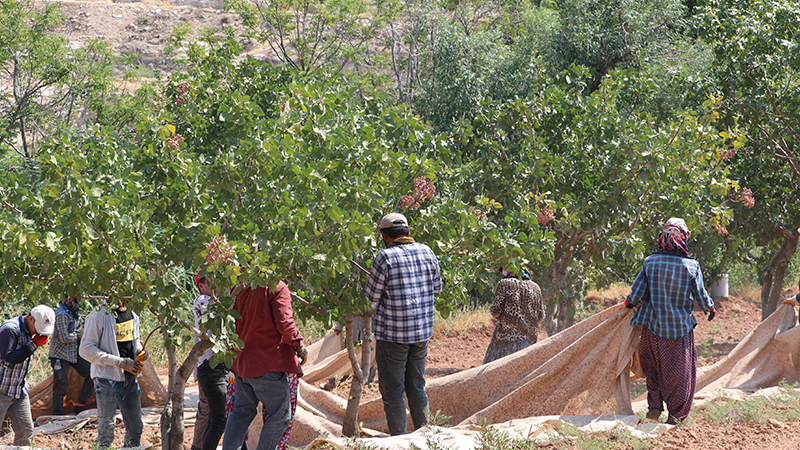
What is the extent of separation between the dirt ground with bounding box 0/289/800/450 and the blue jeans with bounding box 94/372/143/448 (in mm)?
550

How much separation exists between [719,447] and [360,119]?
305 centimetres

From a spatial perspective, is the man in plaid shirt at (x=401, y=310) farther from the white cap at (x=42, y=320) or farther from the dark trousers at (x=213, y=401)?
the white cap at (x=42, y=320)

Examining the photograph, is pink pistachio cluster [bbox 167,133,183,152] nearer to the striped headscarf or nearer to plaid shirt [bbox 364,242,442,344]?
plaid shirt [bbox 364,242,442,344]

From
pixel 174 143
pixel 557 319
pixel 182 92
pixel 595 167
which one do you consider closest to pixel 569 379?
pixel 595 167

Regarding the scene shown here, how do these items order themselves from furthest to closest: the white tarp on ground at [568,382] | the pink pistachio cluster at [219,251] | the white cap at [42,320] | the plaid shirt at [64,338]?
1. the plaid shirt at [64,338]
2. the white cap at [42,320]
3. the white tarp on ground at [568,382]
4. the pink pistachio cluster at [219,251]

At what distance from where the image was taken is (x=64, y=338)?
23.6 feet

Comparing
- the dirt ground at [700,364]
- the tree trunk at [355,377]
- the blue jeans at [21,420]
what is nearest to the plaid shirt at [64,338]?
the dirt ground at [700,364]

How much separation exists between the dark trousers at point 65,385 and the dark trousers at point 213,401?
298 centimetres

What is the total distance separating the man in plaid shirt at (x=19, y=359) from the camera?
5.46m

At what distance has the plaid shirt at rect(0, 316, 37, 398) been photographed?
545 cm

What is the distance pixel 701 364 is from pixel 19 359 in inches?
311

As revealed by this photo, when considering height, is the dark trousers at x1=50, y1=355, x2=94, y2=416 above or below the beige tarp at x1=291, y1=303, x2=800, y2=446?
below

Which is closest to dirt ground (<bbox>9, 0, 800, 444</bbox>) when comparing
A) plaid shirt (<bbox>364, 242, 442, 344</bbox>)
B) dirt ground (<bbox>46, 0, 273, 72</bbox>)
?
plaid shirt (<bbox>364, 242, 442, 344</bbox>)

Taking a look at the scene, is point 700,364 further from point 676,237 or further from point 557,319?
point 676,237
